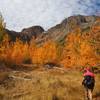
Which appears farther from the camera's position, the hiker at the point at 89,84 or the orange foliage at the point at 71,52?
Answer: the orange foliage at the point at 71,52

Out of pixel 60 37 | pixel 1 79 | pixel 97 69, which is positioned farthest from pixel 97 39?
pixel 60 37

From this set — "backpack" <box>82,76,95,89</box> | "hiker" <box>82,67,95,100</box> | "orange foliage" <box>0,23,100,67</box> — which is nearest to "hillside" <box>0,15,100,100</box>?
"orange foliage" <box>0,23,100,67</box>

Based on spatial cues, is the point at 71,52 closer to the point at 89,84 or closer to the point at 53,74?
the point at 53,74

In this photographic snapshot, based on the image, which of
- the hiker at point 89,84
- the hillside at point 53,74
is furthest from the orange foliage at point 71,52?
the hiker at point 89,84

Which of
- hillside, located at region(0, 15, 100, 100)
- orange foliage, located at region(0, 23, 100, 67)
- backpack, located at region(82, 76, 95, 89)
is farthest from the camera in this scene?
orange foliage, located at region(0, 23, 100, 67)

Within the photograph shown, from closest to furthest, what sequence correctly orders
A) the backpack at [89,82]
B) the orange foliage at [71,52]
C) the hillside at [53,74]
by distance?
the backpack at [89,82] < the hillside at [53,74] < the orange foliage at [71,52]

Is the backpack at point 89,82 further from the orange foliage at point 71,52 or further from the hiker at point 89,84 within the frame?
the orange foliage at point 71,52

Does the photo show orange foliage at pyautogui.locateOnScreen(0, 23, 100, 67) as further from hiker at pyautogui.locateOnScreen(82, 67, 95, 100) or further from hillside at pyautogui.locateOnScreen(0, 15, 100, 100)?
hiker at pyautogui.locateOnScreen(82, 67, 95, 100)

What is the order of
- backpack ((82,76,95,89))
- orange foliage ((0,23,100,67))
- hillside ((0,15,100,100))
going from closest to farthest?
backpack ((82,76,95,89)) < hillside ((0,15,100,100)) < orange foliage ((0,23,100,67))

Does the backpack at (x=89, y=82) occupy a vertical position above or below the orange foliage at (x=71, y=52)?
below

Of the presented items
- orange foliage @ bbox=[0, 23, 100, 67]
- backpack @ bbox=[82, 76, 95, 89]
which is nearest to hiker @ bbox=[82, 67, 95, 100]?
backpack @ bbox=[82, 76, 95, 89]

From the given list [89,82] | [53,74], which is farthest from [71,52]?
[89,82]

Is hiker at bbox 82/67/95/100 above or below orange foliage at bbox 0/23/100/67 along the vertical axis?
below

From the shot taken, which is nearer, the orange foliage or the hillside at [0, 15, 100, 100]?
the hillside at [0, 15, 100, 100]
